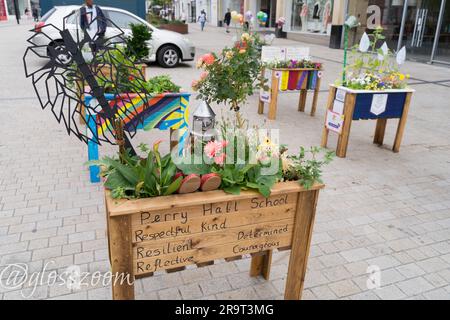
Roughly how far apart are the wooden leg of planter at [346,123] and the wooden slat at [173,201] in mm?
3002

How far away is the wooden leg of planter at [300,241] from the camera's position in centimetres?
213

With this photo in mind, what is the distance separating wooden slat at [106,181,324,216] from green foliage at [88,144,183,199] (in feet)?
0.14

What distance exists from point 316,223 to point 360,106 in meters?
1.97

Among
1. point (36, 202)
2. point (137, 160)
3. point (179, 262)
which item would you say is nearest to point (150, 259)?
point (179, 262)

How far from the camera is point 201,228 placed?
1968mm

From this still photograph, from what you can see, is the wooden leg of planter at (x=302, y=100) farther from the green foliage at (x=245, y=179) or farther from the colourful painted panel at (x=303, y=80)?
the green foliage at (x=245, y=179)

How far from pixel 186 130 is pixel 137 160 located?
1.97 m

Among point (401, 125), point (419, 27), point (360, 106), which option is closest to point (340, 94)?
point (360, 106)

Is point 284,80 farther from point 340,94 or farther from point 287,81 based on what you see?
point 340,94

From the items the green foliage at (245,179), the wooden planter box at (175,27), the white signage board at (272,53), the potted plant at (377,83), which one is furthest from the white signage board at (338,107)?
the wooden planter box at (175,27)

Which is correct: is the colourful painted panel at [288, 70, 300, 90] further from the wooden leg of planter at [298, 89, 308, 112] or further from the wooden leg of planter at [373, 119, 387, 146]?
the wooden leg of planter at [373, 119, 387, 146]

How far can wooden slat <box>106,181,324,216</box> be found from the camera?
1756 millimetres

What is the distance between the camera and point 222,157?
198 cm

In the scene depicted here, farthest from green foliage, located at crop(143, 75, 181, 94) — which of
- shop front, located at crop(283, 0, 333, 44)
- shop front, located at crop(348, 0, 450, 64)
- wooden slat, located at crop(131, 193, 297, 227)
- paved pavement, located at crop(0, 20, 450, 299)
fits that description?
shop front, located at crop(283, 0, 333, 44)
